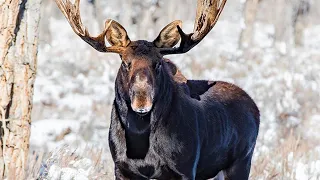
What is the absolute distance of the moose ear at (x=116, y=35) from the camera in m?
6.00

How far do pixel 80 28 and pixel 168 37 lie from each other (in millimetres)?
683

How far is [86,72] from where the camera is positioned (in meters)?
21.0

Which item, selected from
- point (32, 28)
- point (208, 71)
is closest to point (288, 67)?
point (208, 71)

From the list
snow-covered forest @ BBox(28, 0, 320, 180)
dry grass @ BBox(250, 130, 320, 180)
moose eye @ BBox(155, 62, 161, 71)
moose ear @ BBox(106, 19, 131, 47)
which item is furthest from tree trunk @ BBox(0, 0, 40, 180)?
dry grass @ BBox(250, 130, 320, 180)

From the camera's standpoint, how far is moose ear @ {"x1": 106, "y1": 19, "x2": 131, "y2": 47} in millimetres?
6000

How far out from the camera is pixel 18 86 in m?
7.53

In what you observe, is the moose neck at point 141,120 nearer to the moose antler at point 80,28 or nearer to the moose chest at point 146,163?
the moose chest at point 146,163

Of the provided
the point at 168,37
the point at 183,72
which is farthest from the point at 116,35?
the point at 183,72

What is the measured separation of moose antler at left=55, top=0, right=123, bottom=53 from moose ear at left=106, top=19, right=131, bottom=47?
0.08 ft

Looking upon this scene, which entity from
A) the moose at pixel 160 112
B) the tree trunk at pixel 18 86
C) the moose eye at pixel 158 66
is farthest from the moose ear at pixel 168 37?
the tree trunk at pixel 18 86

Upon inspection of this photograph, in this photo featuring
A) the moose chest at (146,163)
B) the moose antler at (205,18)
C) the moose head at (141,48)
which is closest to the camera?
the moose head at (141,48)

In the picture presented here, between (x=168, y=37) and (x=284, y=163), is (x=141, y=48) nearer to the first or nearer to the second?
(x=168, y=37)

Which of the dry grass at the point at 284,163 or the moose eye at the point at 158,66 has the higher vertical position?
the moose eye at the point at 158,66

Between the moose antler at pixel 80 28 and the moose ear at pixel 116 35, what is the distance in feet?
0.08
